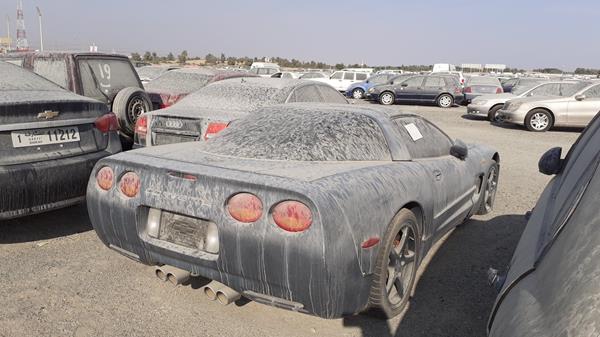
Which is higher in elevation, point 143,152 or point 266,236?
point 143,152

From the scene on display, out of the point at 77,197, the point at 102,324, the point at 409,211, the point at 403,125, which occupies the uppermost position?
the point at 403,125

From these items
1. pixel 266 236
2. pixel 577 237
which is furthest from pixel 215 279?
pixel 577 237

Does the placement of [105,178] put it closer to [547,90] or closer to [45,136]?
[45,136]

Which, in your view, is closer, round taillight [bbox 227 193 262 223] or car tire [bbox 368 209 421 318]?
round taillight [bbox 227 193 262 223]

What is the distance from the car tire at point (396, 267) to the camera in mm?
2789

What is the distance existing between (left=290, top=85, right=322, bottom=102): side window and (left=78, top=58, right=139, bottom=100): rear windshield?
2.77 meters

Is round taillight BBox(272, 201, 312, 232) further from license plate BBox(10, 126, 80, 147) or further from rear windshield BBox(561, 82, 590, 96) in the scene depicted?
rear windshield BBox(561, 82, 590, 96)

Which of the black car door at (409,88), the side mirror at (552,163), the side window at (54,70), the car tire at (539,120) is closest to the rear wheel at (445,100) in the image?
the black car door at (409,88)

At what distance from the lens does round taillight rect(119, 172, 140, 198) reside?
2904 mm

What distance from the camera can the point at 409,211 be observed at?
306 centimetres

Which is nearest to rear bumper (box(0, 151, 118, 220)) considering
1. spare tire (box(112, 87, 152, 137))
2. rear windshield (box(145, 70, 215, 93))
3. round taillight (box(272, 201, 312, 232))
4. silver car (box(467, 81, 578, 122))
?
spare tire (box(112, 87, 152, 137))

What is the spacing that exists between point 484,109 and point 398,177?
13.9 meters

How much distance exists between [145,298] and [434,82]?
19988 mm

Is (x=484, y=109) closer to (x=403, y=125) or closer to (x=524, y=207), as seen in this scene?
(x=524, y=207)
